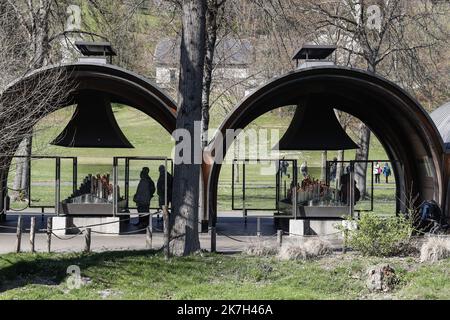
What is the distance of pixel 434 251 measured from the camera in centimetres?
1457

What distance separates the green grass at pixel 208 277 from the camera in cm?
1205

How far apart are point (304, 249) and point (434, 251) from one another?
2584mm

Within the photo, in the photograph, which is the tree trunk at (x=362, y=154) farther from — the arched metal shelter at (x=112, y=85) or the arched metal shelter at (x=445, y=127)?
the arched metal shelter at (x=112, y=85)

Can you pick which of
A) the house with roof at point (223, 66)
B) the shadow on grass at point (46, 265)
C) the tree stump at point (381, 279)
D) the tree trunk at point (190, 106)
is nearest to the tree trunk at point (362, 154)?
the house with roof at point (223, 66)

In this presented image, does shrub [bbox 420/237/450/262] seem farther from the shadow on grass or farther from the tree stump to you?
the shadow on grass

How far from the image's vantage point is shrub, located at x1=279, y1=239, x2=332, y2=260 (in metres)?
15.0

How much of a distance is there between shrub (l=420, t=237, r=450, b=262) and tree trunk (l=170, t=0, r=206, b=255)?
4609mm

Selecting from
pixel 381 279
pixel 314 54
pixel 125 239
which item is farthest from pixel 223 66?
pixel 381 279

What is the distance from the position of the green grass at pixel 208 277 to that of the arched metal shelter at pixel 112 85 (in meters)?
5.39

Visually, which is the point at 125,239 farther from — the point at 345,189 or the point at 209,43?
the point at 209,43
